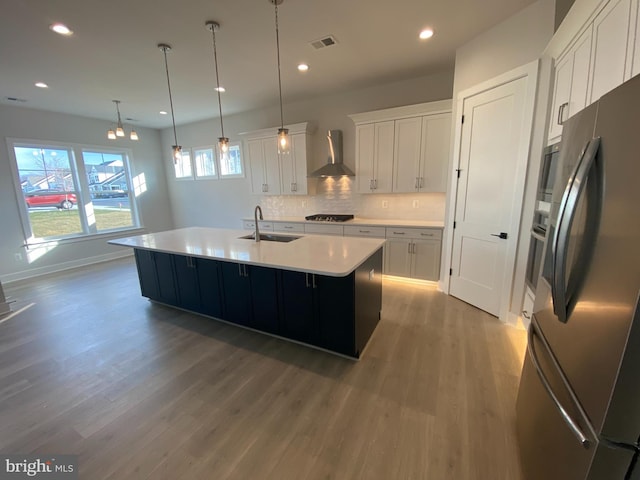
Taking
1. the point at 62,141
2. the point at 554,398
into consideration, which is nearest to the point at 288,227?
the point at 554,398

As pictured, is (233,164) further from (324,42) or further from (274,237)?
(324,42)

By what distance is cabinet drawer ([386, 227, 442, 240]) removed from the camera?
3.55m

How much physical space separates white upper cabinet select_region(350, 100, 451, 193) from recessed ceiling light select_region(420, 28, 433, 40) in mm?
928

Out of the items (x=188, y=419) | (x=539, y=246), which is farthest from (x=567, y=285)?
(x=188, y=419)

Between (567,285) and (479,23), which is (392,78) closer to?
(479,23)

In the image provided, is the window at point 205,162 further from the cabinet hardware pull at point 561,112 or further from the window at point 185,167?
the cabinet hardware pull at point 561,112

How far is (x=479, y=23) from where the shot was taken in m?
2.51

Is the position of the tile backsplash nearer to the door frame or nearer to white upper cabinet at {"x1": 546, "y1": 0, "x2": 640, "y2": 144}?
the door frame

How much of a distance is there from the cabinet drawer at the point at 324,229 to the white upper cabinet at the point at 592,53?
2.67m

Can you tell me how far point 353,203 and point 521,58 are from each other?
107 inches

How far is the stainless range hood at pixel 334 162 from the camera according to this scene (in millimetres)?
4285

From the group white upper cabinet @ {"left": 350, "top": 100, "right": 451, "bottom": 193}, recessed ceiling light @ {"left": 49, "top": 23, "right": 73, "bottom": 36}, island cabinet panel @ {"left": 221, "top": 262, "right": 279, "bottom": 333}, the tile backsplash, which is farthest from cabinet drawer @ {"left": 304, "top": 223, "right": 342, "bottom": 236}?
recessed ceiling light @ {"left": 49, "top": 23, "right": 73, "bottom": 36}

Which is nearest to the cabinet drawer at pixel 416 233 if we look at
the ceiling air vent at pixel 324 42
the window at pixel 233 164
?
the ceiling air vent at pixel 324 42

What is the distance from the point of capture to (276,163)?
4.87 m
